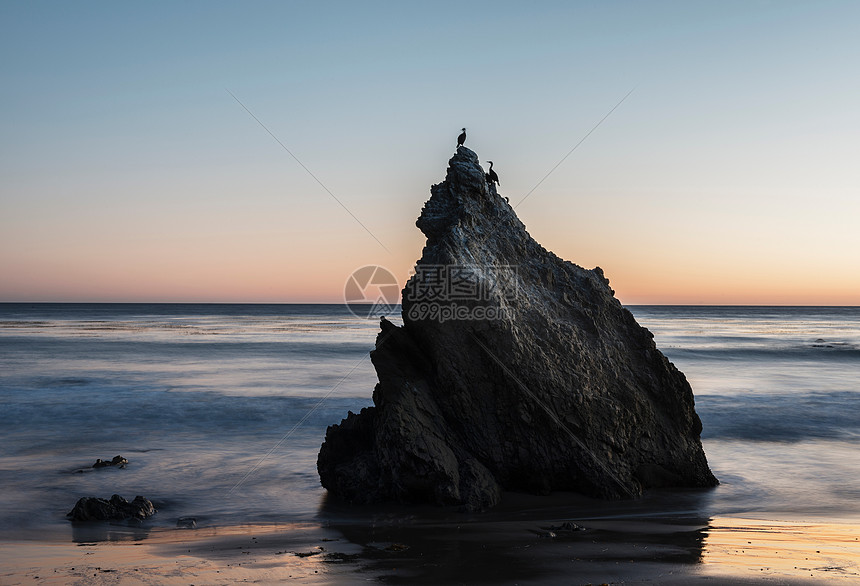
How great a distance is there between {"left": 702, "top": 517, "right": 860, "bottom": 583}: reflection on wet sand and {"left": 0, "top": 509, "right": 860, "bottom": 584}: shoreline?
0.05 ft

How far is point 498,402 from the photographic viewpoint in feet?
33.6

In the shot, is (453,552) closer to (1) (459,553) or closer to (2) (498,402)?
(1) (459,553)

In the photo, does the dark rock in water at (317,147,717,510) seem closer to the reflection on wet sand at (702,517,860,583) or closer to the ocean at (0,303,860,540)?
the ocean at (0,303,860,540)

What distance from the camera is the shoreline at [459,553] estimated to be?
6902mm

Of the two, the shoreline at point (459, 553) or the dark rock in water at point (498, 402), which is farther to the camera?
the dark rock in water at point (498, 402)

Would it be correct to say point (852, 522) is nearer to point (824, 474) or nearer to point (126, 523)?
point (824, 474)

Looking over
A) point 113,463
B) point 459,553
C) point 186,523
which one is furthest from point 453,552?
point 113,463

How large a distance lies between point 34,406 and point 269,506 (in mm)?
14224

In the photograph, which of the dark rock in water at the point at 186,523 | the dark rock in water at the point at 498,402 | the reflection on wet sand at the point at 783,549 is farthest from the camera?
the dark rock in water at the point at 498,402

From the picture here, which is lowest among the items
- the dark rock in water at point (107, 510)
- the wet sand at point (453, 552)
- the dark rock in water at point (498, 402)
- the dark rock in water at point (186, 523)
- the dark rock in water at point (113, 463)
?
the dark rock in water at point (113, 463)

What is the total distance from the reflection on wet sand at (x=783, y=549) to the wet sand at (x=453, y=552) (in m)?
0.01

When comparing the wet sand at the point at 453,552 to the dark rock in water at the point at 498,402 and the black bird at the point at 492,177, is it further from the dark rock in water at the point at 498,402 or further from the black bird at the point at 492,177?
the black bird at the point at 492,177

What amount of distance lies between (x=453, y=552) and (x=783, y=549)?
387 cm

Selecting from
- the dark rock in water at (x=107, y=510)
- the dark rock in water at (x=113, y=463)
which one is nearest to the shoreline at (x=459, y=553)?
the dark rock in water at (x=107, y=510)
